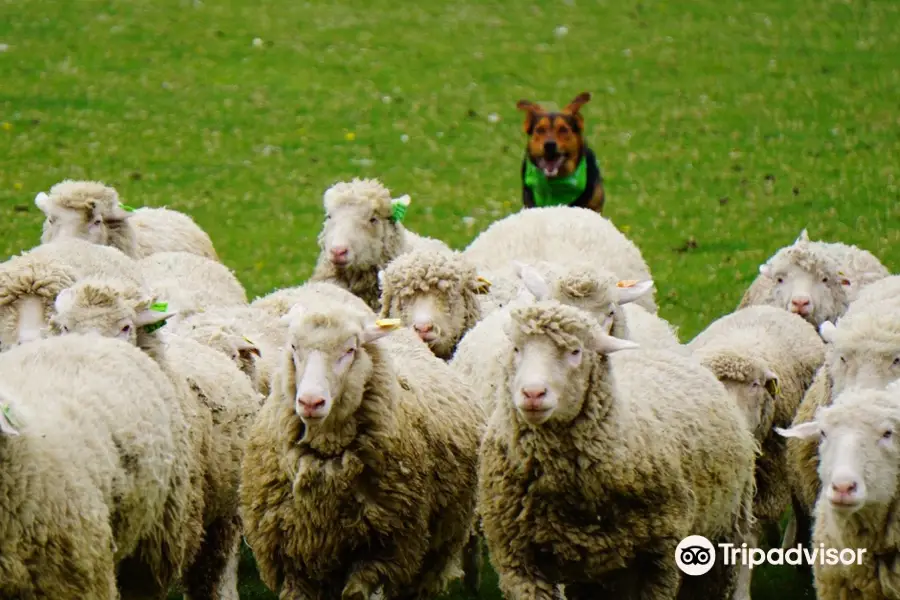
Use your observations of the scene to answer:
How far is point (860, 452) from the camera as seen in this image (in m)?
6.11

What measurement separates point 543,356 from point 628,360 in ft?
3.59

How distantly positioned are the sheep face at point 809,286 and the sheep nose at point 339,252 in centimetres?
271

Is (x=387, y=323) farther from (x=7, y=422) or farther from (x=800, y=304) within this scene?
(x=800, y=304)

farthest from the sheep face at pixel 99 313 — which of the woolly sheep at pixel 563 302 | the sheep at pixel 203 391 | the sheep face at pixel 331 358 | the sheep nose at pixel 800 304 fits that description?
the sheep nose at pixel 800 304

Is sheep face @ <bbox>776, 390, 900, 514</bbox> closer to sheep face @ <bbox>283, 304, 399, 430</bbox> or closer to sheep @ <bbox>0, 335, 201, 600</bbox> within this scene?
sheep face @ <bbox>283, 304, 399, 430</bbox>

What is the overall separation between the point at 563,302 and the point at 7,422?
2919 mm

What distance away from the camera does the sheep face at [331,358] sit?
6355mm

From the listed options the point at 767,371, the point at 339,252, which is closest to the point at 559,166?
the point at 339,252

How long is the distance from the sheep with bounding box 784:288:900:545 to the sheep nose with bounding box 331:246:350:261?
308 cm

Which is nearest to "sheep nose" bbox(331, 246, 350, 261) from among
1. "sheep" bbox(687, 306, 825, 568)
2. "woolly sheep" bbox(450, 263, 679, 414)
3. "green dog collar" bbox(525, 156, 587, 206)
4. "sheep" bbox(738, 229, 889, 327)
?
"woolly sheep" bbox(450, 263, 679, 414)

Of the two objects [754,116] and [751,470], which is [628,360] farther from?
[754,116]

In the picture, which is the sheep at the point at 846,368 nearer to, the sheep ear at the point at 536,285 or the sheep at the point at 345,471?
the sheep ear at the point at 536,285

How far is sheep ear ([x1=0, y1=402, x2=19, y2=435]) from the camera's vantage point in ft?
18.5

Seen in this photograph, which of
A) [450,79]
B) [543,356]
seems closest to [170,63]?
[450,79]
